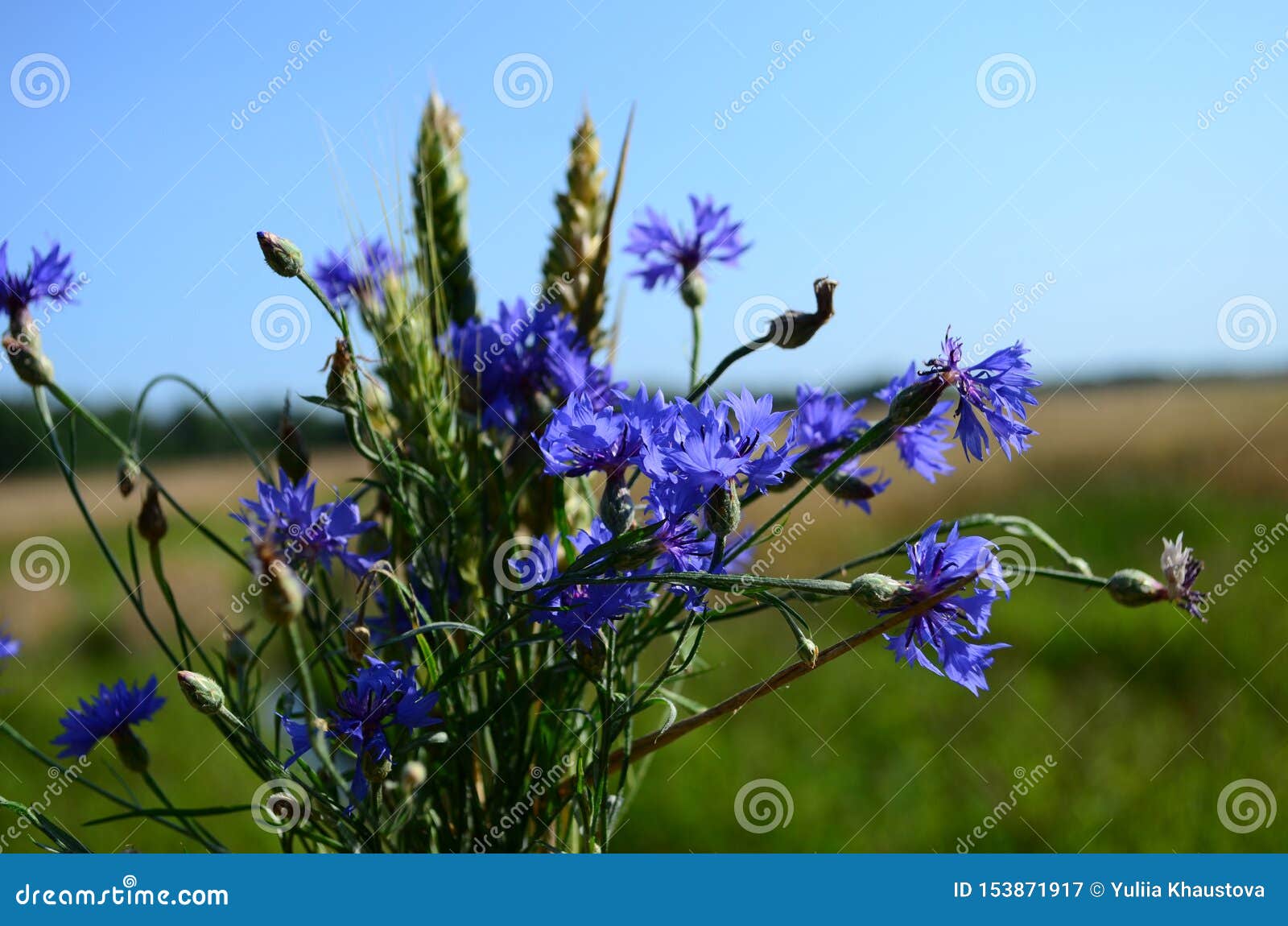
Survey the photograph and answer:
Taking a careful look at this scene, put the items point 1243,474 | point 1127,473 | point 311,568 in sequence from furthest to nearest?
point 1127,473 → point 1243,474 → point 311,568

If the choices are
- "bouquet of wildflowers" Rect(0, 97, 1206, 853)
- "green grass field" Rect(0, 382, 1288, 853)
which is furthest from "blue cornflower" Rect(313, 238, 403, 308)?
"green grass field" Rect(0, 382, 1288, 853)

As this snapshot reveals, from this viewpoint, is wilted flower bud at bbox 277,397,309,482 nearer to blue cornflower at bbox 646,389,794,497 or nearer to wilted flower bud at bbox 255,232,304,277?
wilted flower bud at bbox 255,232,304,277

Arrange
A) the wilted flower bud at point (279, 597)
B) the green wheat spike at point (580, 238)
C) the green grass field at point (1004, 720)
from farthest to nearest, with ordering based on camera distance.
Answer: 1. the green grass field at point (1004, 720)
2. the green wheat spike at point (580, 238)
3. the wilted flower bud at point (279, 597)

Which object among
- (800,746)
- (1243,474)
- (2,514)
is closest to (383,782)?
(800,746)

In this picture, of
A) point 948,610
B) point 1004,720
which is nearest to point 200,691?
point 948,610

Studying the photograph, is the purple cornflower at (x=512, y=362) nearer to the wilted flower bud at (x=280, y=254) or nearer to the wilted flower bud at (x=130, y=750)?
the wilted flower bud at (x=280, y=254)

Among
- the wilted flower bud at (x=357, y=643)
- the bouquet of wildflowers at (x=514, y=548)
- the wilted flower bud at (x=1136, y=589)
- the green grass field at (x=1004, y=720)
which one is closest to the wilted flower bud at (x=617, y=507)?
the bouquet of wildflowers at (x=514, y=548)
